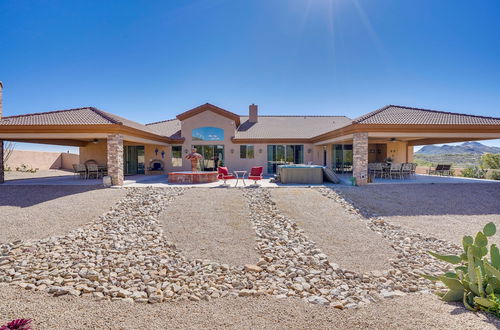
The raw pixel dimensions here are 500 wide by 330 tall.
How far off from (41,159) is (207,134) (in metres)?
18.6

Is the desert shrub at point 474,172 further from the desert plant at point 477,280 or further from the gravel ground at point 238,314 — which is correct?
the gravel ground at point 238,314

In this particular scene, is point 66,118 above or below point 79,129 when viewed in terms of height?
above

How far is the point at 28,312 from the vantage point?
138 inches

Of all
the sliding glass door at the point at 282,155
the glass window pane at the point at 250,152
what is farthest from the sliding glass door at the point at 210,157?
the sliding glass door at the point at 282,155

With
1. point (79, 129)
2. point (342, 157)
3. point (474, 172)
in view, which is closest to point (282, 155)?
point (342, 157)

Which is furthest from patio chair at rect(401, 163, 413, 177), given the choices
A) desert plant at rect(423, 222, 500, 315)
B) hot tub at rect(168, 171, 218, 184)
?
desert plant at rect(423, 222, 500, 315)

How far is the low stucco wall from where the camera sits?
22.2 metres

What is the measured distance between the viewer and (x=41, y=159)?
24109 millimetres

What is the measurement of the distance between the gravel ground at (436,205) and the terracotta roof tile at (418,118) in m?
3.39

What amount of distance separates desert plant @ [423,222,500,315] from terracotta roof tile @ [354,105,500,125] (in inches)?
378

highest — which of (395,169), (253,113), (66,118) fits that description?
(253,113)

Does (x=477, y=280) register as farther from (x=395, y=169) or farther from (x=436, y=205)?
(x=395, y=169)

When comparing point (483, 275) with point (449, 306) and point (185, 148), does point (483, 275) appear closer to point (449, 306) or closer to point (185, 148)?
point (449, 306)

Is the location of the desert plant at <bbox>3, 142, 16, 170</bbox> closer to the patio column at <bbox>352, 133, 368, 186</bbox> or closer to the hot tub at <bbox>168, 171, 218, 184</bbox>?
the hot tub at <bbox>168, 171, 218, 184</bbox>
